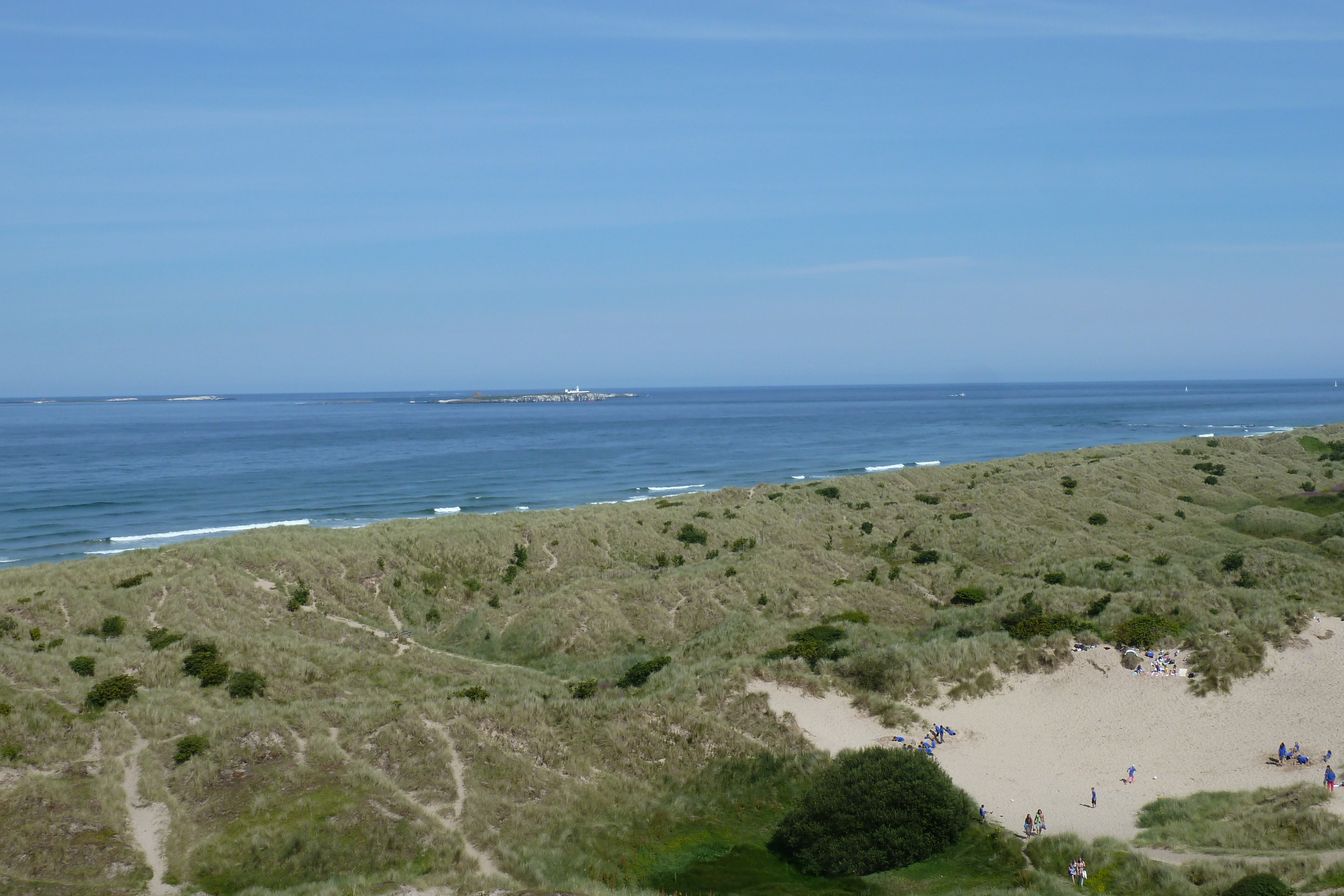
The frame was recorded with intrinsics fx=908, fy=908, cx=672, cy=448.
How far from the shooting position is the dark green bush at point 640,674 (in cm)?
3278

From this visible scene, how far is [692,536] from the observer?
5675 cm

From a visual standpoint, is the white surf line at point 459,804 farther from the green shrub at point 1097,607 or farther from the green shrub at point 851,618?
the green shrub at point 1097,607

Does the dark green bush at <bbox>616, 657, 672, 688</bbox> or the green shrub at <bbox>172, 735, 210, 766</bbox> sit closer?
the green shrub at <bbox>172, 735, 210, 766</bbox>

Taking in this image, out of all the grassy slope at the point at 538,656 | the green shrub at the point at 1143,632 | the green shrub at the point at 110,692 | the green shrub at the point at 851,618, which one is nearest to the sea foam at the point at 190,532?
the grassy slope at the point at 538,656

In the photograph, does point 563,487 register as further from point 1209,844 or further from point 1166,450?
point 1209,844

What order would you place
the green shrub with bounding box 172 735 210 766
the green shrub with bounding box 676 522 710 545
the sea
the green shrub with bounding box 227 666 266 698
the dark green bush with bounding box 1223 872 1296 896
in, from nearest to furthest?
1. the dark green bush with bounding box 1223 872 1296 896
2. the green shrub with bounding box 172 735 210 766
3. the green shrub with bounding box 227 666 266 698
4. the green shrub with bounding box 676 522 710 545
5. the sea

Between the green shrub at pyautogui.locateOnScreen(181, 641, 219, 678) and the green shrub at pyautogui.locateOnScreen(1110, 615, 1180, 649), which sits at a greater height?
the green shrub at pyautogui.locateOnScreen(1110, 615, 1180, 649)

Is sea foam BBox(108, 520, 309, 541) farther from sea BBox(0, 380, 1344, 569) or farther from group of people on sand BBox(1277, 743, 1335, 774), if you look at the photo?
group of people on sand BBox(1277, 743, 1335, 774)

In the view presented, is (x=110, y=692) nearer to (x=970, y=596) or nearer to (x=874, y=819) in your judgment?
(x=874, y=819)

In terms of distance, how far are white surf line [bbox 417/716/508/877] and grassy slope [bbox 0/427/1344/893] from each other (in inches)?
8.9

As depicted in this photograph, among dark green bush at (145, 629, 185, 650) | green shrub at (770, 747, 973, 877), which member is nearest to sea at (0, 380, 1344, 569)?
dark green bush at (145, 629, 185, 650)

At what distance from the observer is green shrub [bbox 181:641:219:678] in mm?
33125

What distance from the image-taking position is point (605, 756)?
2734 cm

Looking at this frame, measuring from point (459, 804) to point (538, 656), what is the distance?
16.4 metres
